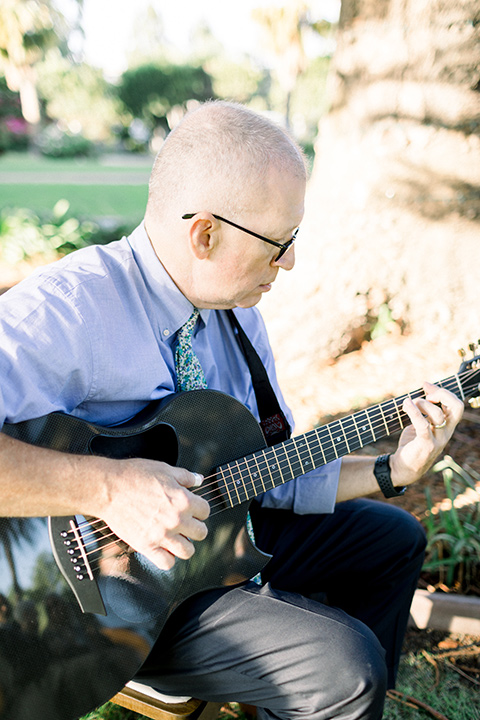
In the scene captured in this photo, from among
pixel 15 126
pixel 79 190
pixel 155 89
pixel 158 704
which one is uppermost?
pixel 158 704

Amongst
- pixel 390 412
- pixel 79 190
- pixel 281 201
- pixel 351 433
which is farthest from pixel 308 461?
pixel 79 190

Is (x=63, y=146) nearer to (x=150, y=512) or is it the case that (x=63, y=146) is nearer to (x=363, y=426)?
(x=363, y=426)

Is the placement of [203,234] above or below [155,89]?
above

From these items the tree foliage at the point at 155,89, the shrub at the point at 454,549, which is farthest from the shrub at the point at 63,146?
the shrub at the point at 454,549

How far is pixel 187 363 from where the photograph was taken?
188cm

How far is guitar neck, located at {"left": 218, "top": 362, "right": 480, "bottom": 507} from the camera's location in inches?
70.4

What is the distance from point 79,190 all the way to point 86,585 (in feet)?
50.4

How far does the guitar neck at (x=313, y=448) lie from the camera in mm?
1789

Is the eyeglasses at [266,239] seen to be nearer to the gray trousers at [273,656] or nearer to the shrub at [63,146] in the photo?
the gray trousers at [273,656]

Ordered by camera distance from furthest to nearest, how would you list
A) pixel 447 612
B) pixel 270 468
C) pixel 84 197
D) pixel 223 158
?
pixel 84 197 < pixel 447 612 < pixel 270 468 < pixel 223 158

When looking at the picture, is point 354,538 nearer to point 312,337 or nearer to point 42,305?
point 42,305

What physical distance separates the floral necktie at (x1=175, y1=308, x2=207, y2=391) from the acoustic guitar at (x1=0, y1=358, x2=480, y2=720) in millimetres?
131

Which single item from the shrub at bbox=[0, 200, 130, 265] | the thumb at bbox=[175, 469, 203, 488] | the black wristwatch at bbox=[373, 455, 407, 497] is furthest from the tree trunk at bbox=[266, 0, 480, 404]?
the shrub at bbox=[0, 200, 130, 265]

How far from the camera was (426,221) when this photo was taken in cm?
412
